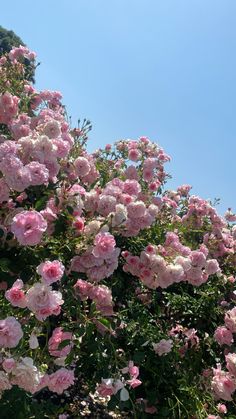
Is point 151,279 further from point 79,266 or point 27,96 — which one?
point 27,96

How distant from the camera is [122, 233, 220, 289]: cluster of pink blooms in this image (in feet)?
8.77

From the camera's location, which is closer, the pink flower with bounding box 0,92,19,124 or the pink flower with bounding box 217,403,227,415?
the pink flower with bounding box 217,403,227,415

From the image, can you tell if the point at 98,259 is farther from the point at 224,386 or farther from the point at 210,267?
the point at 210,267

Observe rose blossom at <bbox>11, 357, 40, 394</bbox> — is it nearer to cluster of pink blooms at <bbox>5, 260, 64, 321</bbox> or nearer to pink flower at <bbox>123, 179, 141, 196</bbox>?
cluster of pink blooms at <bbox>5, 260, 64, 321</bbox>

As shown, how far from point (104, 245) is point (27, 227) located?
1.38 feet

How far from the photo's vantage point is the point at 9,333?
1713mm

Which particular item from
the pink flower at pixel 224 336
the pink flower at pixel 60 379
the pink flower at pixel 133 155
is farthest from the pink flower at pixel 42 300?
the pink flower at pixel 133 155

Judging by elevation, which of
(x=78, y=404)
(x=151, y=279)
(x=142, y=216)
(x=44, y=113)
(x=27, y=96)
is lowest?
(x=78, y=404)

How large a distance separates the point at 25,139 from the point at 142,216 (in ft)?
2.56

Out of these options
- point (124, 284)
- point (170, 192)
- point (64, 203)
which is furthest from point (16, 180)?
point (170, 192)

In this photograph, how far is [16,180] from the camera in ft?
7.06

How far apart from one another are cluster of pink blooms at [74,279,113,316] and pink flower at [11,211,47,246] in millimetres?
492

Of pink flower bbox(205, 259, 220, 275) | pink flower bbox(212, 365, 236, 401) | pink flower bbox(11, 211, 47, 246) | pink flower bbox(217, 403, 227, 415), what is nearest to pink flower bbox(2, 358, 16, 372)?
pink flower bbox(11, 211, 47, 246)

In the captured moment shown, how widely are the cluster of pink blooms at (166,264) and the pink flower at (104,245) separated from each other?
56 cm
